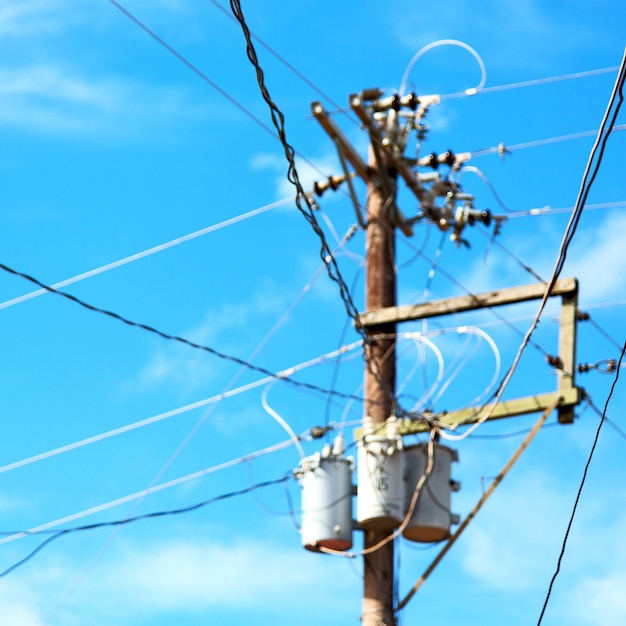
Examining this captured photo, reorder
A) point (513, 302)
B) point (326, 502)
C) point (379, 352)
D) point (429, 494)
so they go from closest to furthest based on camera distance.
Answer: point (429, 494), point (326, 502), point (513, 302), point (379, 352)

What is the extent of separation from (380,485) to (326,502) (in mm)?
451

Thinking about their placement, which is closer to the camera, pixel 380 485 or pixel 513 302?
pixel 380 485

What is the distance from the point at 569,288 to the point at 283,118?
4273 mm

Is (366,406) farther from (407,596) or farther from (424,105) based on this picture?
(424,105)

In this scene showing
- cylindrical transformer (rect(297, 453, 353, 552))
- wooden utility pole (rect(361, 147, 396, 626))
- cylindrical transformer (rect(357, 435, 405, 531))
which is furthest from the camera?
cylindrical transformer (rect(297, 453, 353, 552))

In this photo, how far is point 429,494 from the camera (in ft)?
36.0

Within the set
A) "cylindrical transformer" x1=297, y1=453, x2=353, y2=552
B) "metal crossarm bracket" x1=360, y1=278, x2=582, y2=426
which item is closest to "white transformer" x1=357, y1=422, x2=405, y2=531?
"cylindrical transformer" x1=297, y1=453, x2=353, y2=552

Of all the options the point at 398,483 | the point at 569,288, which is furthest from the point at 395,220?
the point at 398,483

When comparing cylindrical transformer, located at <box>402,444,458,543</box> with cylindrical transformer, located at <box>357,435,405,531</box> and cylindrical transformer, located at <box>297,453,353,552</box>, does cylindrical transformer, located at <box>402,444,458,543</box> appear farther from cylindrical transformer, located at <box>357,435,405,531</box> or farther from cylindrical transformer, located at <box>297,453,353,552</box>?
cylindrical transformer, located at <box>297,453,353,552</box>

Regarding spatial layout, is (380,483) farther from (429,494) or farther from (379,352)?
(379,352)

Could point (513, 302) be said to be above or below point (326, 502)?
above

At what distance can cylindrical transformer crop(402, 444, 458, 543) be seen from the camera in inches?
430

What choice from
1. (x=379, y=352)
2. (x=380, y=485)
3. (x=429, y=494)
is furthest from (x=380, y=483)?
(x=379, y=352)

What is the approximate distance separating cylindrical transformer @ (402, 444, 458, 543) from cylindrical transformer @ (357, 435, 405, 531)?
0.28 feet
